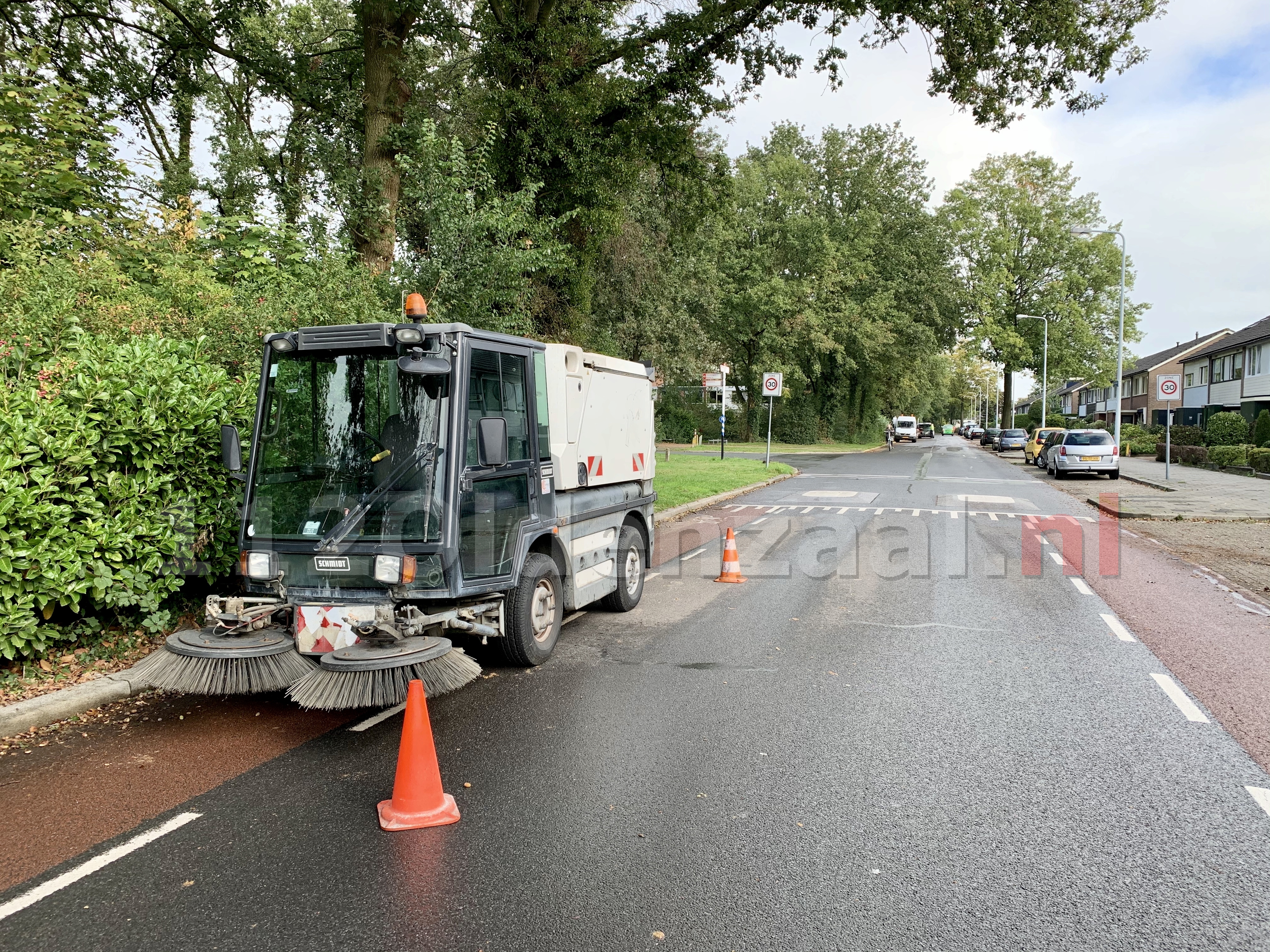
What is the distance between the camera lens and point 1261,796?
14.2 ft

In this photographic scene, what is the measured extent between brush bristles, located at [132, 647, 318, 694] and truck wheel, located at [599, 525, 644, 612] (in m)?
3.57

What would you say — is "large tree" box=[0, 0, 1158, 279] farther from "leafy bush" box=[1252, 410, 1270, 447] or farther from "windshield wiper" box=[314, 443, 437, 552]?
"leafy bush" box=[1252, 410, 1270, 447]

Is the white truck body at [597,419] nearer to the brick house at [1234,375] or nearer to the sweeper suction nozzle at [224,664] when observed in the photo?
the sweeper suction nozzle at [224,664]

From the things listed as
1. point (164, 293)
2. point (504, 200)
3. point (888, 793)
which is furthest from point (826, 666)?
point (504, 200)

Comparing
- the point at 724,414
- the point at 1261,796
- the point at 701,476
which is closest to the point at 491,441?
the point at 1261,796

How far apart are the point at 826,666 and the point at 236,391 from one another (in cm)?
522

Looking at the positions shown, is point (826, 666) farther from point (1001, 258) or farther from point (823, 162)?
point (1001, 258)

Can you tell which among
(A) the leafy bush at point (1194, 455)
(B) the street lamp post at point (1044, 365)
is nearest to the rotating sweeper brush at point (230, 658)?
(A) the leafy bush at point (1194, 455)

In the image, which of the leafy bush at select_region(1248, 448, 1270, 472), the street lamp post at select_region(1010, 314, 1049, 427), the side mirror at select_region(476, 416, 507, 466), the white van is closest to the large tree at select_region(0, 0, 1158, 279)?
the side mirror at select_region(476, 416, 507, 466)

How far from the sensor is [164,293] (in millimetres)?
9117

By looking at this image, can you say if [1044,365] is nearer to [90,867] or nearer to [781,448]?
[781,448]

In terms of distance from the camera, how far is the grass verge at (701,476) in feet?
63.3

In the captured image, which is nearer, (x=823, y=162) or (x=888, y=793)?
(x=888, y=793)

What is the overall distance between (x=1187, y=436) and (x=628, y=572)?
1812 inches
